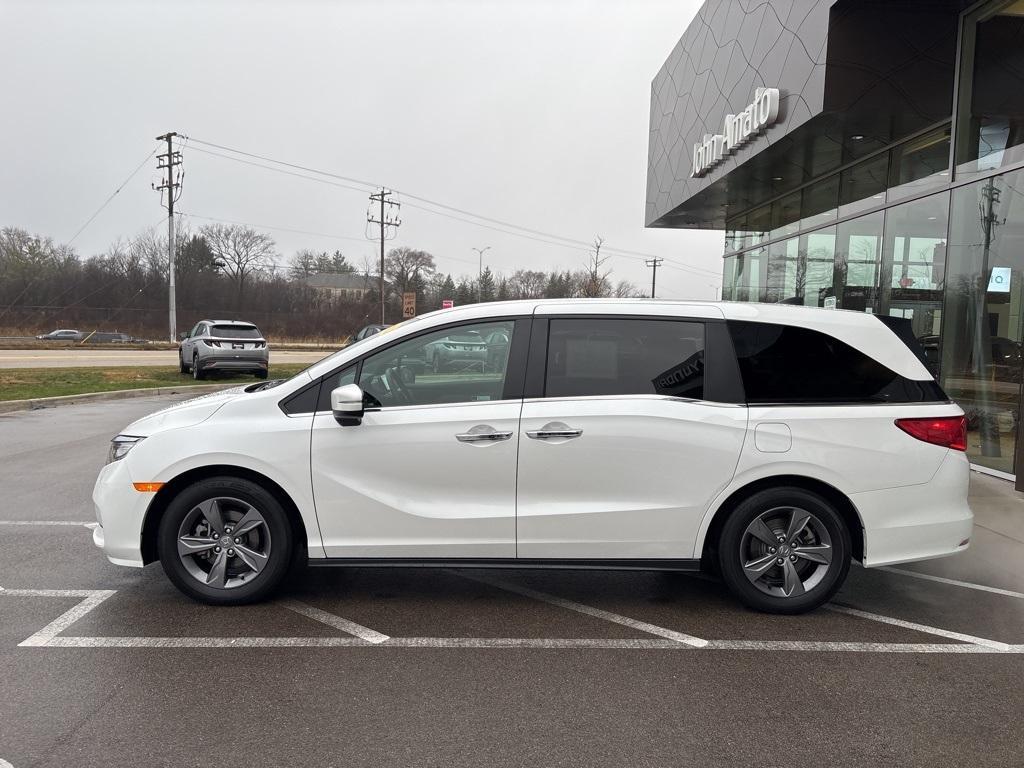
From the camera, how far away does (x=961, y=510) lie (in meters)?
4.43

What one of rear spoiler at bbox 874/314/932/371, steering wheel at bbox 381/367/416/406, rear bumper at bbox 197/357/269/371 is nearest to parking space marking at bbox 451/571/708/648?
steering wheel at bbox 381/367/416/406

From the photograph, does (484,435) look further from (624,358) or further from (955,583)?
(955,583)

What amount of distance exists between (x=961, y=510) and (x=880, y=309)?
8.17 meters

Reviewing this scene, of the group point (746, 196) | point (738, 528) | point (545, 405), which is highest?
point (746, 196)

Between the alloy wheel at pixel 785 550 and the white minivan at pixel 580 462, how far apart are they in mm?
13

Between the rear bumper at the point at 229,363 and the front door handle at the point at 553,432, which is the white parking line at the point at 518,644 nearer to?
the front door handle at the point at 553,432

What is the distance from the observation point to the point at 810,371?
442 cm

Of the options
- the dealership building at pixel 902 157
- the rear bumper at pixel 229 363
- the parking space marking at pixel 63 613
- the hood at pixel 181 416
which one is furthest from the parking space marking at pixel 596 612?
the rear bumper at pixel 229 363

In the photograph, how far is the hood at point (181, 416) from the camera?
14.3 feet

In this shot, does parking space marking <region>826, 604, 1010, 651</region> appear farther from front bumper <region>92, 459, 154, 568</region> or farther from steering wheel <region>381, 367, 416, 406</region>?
front bumper <region>92, 459, 154, 568</region>

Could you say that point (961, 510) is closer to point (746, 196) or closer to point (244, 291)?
point (746, 196)

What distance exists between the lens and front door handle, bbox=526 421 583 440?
167 inches

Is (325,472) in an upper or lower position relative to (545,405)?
lower

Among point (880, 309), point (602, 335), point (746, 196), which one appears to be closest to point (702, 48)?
point (746, 196)
